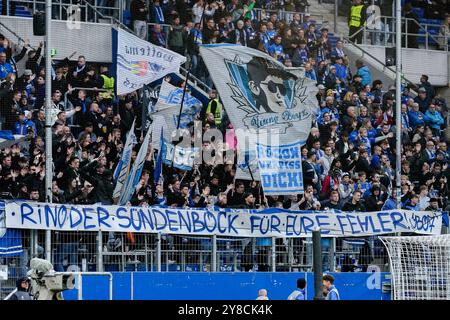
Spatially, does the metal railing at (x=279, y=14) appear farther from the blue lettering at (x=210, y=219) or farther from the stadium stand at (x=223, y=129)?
the blue lettering at (x=210, y=219)

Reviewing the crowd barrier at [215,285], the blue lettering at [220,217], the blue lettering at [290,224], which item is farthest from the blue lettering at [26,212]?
the blue lettering at [290,224]

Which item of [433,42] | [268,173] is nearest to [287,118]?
[268,173]

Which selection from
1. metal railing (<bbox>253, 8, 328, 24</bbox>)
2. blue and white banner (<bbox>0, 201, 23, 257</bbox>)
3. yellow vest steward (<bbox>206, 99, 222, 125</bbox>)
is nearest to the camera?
blue and white banner (<bbox>0, 201, 23, 257</bbox>)

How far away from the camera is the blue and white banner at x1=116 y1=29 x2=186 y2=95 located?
2214 cm

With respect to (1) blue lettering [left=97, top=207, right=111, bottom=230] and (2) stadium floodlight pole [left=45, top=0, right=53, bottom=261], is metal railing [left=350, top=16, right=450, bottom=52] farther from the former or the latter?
(1) blue lettering [left=97, top=207, right=111, bottom=230]

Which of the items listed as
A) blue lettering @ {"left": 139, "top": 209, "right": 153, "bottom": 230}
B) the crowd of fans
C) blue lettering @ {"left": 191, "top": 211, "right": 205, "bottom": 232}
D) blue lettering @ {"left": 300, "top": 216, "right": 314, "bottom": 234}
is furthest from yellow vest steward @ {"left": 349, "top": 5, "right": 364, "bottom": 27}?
blue lettering @ {"left": 139, "top": 209, "right": 153, "bottom": 230}

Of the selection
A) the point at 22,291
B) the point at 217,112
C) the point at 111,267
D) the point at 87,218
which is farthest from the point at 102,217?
the point at 217,112

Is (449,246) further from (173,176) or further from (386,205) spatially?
(173,176)

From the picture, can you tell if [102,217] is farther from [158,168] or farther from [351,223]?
[351,223]

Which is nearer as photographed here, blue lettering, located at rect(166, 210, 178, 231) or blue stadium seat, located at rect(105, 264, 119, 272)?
blue stadium seat, located at rect(105, 264, 119, 272)

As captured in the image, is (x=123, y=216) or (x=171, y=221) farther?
(x=171, y=221)

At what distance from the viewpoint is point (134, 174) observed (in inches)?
806

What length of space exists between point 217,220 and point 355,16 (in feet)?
36.8

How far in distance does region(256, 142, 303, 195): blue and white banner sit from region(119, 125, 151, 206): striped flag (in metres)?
2.27
